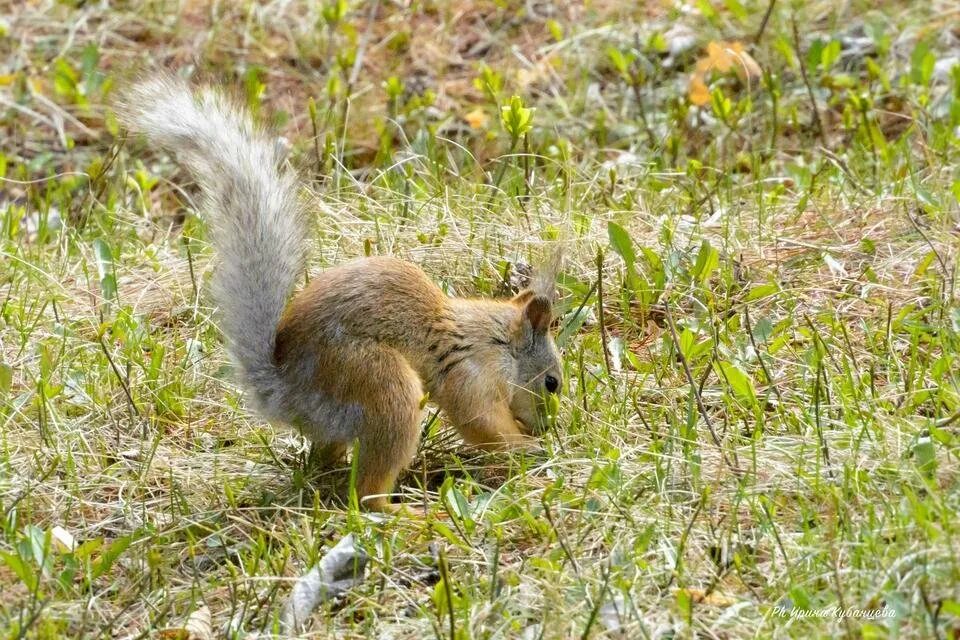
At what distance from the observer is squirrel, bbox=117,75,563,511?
9.00 ft

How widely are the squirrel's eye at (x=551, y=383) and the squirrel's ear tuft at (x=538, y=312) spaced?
0.11m

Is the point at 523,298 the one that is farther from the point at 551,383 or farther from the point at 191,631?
the point at 191,631

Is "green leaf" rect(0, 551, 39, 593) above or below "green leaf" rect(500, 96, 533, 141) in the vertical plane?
below

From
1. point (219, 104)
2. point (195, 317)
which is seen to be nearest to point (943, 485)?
point (219, 104)

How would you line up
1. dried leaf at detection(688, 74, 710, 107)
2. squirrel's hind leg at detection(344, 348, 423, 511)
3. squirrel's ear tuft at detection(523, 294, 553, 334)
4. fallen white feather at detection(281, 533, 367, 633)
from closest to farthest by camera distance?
fallen white feather at detection(281, 533, 367, 633), squirrel's hind leg at detection(344, 348, 423, 511), squirrel's ear tuft at detection(523, 294, 553, 334), dried leaf at detection(688, 74, 710, 107)

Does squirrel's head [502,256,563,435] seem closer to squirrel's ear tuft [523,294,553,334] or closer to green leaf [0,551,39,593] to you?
squirrel's ear tuft [523,294,553,334]

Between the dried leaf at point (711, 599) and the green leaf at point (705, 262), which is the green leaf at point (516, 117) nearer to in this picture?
the green leaf at point (705, 262)

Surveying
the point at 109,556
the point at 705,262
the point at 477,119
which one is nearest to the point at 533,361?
the point at 705,262

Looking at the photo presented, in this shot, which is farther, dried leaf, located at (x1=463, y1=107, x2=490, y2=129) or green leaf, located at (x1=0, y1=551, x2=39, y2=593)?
dried leaf, located at (x1=463, y1=107, x2=490, y2=129)

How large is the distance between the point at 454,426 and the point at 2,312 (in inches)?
50.6

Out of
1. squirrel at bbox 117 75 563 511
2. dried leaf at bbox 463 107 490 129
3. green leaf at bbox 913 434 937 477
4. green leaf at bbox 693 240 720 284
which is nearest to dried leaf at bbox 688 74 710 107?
dried leaf at bbox 463 107 490 129

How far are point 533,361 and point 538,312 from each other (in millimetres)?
121

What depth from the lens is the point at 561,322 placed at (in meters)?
3.45

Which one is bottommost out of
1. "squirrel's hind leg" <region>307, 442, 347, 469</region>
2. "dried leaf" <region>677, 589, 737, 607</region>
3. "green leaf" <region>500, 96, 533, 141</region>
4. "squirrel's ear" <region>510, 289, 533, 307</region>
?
"squirrel's hind leg" <region>307, 442, 347, 469</region>
